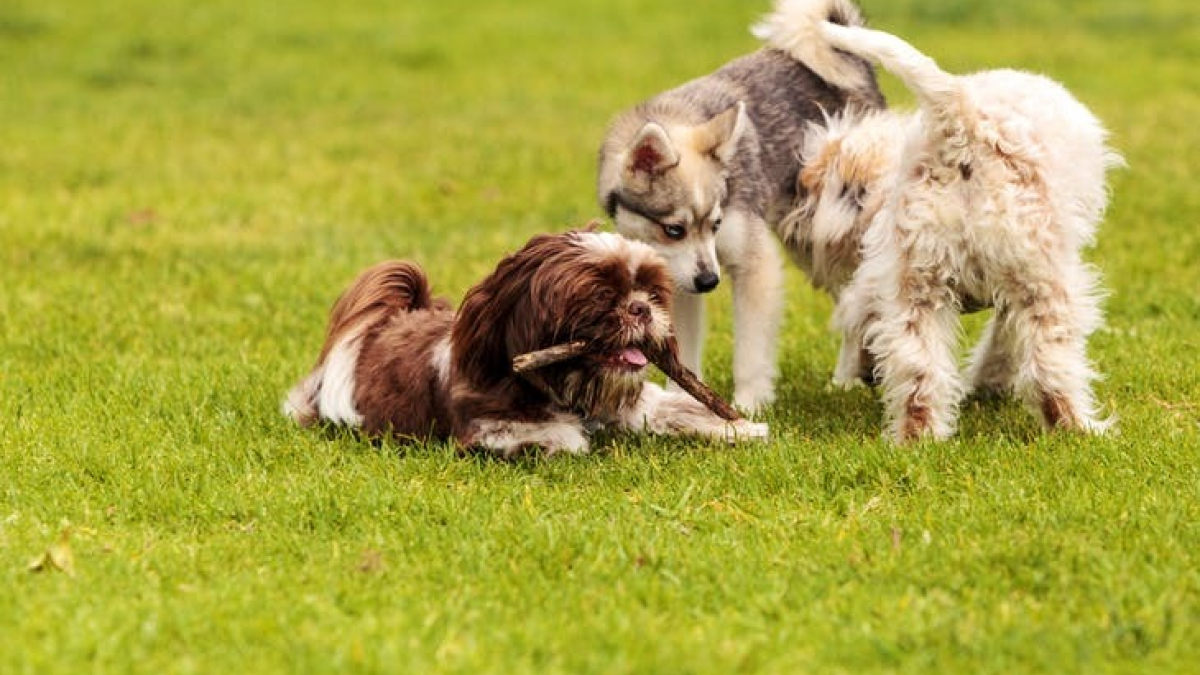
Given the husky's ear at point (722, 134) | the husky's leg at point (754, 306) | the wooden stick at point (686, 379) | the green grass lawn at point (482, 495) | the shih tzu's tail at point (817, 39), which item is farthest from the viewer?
the shih tzu's tail at point (817, 39)

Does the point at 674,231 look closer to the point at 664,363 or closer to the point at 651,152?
the point at 651,152

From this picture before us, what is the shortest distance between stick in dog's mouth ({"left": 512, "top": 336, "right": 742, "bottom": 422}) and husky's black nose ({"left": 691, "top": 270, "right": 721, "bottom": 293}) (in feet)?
2.20

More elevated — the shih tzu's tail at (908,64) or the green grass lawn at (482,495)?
the shih tzu's tail at (908,64)

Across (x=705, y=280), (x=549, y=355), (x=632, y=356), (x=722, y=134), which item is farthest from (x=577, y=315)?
(x=722, y=134)

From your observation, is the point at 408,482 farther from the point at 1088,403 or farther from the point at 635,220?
the point at 1088,403

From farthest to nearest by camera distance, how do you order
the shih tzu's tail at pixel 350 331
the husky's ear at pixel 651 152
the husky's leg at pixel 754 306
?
the husky's leg at pixel 754 306
the husky's ear at pixel 651 152
the shih tzu's tail at pixel 350 331

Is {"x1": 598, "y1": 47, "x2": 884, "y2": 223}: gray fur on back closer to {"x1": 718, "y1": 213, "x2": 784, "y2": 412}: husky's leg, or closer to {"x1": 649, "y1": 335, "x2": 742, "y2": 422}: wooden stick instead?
{"x1": 718, "y1": 213, "x2": 784, "y2": 412}: husky's leg

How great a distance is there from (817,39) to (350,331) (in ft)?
9.40

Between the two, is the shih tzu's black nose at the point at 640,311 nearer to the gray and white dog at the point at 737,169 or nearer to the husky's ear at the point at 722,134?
the gray and white dog at the point at 737,169

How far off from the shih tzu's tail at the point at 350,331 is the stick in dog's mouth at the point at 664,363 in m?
1.03

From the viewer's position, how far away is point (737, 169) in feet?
25.5

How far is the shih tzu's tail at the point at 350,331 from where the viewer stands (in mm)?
7016

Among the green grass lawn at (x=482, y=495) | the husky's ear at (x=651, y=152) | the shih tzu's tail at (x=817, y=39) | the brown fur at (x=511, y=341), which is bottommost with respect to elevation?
the green grass lawn at (x=482, y=495)

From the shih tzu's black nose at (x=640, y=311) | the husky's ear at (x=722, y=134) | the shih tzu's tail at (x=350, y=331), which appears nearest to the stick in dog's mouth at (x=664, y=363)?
the shih tzu's black nose at (x=640, y=311)
